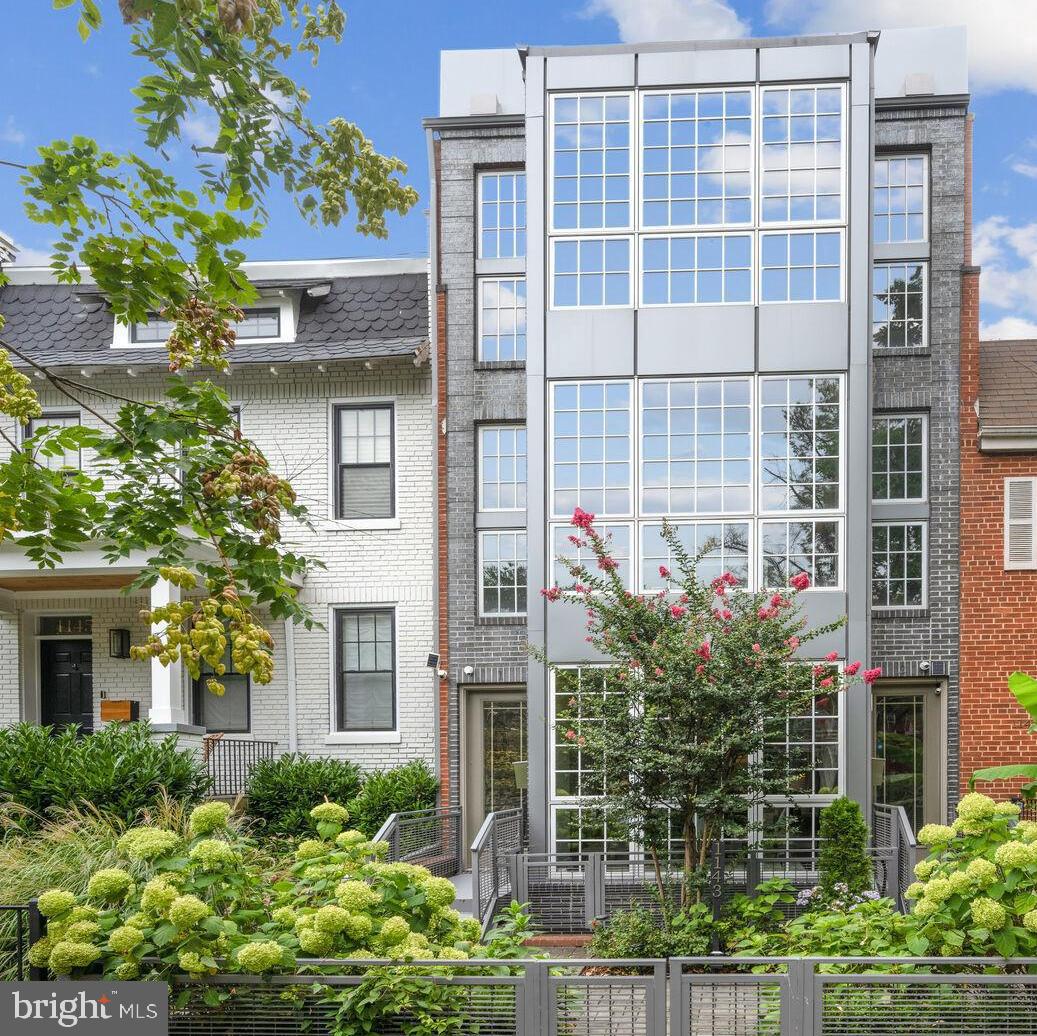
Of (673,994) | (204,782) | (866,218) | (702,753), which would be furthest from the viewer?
(204,782)

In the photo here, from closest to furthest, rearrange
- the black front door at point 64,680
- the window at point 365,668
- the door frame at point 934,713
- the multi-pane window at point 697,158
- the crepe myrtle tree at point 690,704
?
the crepe myrtle tree at point 690,704
the multi-pane window at point 697,158
the door frame at point 934,713
the window at point 365,668
the black front door at point 64,680

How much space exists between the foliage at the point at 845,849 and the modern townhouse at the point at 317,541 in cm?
629

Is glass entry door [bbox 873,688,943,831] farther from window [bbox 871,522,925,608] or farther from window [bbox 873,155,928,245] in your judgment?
window [bbox 873,155,928,245]

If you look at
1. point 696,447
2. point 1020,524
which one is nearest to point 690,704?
point 696,447

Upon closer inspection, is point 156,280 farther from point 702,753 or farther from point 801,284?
point 801,284

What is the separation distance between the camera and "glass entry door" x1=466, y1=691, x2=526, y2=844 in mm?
15578

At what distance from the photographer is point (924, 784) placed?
48.5 ft

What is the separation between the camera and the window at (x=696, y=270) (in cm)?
1341

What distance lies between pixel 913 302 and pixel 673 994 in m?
11.3

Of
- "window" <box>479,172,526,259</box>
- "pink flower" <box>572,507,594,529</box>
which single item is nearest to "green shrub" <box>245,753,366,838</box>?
"pink flower" <box>572,507,594,529</box>

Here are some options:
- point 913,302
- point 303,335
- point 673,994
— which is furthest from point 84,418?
point 673,994

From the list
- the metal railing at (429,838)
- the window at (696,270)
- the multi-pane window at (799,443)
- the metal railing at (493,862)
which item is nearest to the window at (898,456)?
the multi-pane window at (799,443)

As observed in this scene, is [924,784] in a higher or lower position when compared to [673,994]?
lower

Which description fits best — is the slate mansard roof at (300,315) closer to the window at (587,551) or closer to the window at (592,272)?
the window at (592,272)
